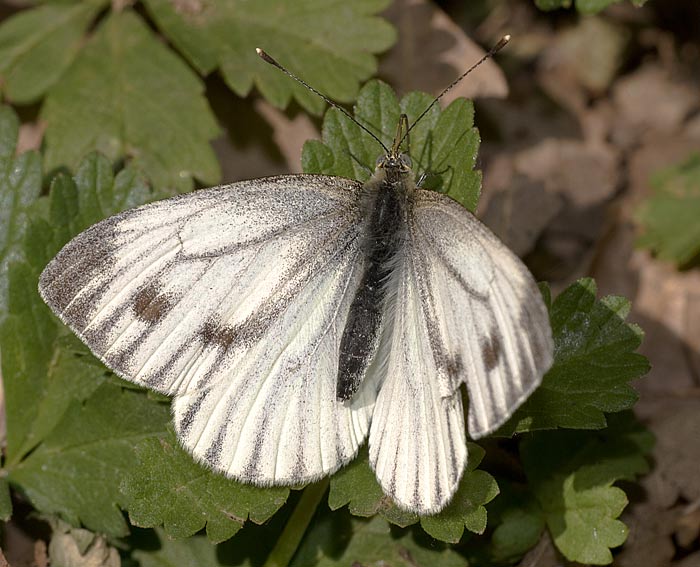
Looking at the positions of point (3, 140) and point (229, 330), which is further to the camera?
point (3, 140)

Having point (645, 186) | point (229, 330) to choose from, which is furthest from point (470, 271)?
point (645, 186)

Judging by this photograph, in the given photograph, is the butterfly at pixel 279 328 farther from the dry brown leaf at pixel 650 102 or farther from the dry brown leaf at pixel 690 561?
the dry brown leaf at pixel 650 102

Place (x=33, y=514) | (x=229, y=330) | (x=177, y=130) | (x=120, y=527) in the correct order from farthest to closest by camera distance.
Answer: (x=177, y=130)
(x=33, y=514)
(x=120, y=527)
(x=229, y=330)

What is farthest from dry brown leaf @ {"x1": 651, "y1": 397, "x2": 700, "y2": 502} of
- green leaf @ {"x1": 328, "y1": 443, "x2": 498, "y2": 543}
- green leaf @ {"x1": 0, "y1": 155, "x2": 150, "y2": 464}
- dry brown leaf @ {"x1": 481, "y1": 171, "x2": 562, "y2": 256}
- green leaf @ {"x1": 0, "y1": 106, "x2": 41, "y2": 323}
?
green leaf @ {"x1": 0, "y1": 106, "x2": 41, "y2": 323}

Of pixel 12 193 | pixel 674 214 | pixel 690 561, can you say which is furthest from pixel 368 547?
pixel 674 214

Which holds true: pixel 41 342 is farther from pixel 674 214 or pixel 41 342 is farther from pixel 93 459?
pixel 674 214

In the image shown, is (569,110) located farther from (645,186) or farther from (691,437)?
(691,437)
